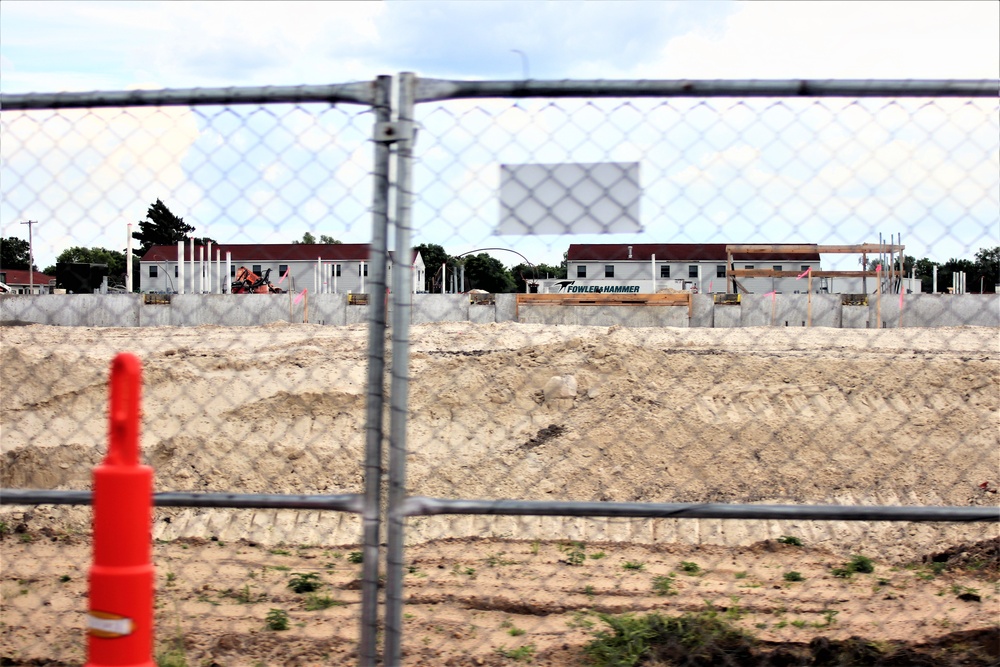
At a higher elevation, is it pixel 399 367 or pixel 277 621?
pixel 399 367

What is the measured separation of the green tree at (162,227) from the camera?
10.3 feet

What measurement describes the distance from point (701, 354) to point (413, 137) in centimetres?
1184

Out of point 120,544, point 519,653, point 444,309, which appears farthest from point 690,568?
point 444,309

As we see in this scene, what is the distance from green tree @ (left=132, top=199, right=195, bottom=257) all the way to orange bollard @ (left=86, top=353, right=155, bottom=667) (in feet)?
3.27

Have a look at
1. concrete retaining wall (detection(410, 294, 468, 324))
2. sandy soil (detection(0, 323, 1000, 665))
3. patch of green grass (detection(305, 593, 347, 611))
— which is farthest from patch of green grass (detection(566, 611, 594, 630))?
concrete retaining wall (detection(410, 294, 468, 324))

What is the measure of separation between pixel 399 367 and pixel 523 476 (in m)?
7.35

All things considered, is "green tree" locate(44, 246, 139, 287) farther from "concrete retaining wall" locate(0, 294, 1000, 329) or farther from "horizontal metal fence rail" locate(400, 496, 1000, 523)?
"concrete retaining wall" locate(0, 294, 1000, 329)

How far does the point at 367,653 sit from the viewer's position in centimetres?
262

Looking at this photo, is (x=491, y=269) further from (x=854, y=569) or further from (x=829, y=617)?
(x=829, y=617)

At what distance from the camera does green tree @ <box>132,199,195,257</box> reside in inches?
124

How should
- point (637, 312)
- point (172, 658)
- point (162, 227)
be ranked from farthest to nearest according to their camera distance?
1. point (637, 312)
2. point (172, 658)
3. point (162, 227)

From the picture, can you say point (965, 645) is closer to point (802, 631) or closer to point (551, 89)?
point (802, 631)

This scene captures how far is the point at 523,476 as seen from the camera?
9750 millimetres

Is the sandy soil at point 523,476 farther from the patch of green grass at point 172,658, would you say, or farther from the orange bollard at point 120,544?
the orange bollard at point 120,544
